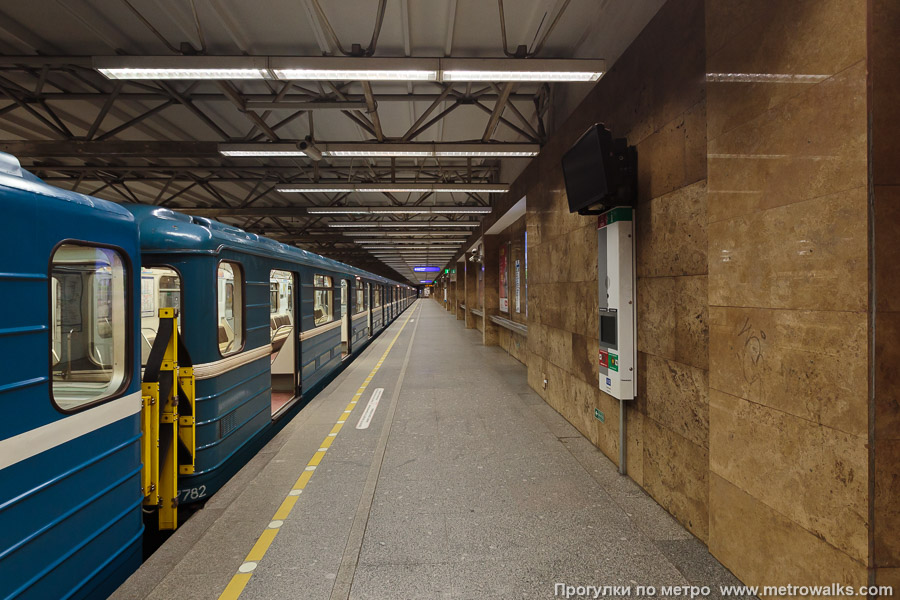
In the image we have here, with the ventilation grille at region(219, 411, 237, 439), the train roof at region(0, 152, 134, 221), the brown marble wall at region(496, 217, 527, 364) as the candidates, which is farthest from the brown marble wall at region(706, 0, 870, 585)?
the brown marble wall at region(496, 217, 527, 364)

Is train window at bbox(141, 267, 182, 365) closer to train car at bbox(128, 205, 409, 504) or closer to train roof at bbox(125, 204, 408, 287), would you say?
train car at bbox(128, 205, 409, 504)

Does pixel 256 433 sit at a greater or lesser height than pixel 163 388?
lesser

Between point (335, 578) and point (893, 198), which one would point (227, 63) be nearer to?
point (335, 578)

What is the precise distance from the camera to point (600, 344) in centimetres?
390

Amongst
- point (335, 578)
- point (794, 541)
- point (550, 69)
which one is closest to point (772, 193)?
point (794, 541)

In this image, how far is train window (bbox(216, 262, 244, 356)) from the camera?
393cm

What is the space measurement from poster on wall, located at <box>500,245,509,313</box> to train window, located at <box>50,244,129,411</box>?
35.9ft

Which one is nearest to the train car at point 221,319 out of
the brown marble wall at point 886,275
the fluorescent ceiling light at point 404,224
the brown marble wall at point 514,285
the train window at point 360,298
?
the brown marble wall at point 886,275

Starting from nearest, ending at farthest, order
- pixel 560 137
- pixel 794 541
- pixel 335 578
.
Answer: pixel 794 541 < pixel 335 578 < pixel 560 137

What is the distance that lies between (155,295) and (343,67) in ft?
10.5

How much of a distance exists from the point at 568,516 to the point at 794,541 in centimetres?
147

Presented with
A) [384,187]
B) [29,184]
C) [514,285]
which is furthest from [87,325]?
[514,285]

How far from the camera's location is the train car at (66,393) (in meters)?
1.79

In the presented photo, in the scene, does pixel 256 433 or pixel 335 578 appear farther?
pixel 256 433
